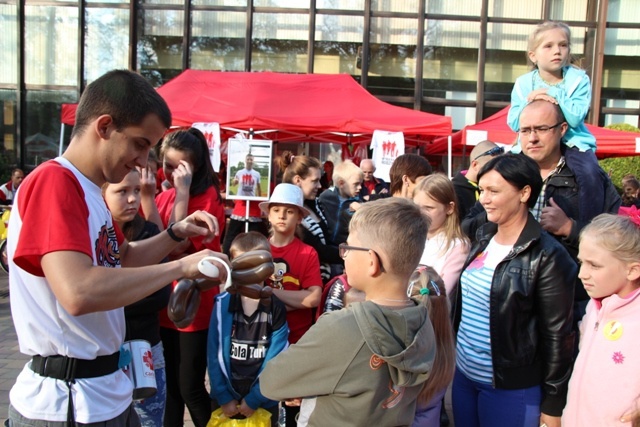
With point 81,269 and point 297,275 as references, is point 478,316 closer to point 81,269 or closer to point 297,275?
point 297,275

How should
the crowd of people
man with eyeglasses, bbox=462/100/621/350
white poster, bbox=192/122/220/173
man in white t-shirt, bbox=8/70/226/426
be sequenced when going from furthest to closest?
white poster, bbox=192/122/220/173
man with eyeglasses, bbox=462/100/621/350
the crowd of people
man in white t-shirt, bbox=8/70/226/426

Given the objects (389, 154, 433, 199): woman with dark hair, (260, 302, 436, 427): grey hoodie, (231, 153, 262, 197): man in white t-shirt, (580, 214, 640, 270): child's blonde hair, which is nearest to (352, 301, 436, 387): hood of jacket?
(260, 302, 436, 427): grey hoodie

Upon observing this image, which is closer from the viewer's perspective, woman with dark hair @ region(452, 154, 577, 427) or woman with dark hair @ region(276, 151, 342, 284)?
woman with dark hair @ region(452, 154, 577, 427)

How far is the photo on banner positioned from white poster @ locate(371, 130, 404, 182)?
1467 millimetres

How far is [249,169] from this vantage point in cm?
695

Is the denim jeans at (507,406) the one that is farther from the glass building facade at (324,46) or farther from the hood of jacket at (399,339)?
the glass building facade at (324,46)

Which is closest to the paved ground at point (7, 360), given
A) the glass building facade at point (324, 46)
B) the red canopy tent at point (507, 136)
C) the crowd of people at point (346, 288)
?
the crowd of people at point (346, 288)

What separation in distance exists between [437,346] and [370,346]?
0.79 meters

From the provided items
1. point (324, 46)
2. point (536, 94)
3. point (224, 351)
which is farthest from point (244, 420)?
point (324, 46)

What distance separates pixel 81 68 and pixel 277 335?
12.2 metres

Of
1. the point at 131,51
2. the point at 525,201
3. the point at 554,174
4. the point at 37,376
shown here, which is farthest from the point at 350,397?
the point at 131,51

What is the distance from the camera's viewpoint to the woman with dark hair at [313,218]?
4270 millimetres

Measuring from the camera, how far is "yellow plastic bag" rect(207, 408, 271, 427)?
10.2 ft

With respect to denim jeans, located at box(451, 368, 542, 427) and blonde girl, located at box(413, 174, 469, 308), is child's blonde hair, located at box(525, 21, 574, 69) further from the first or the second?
denim jeans, located at box(451, 368, 542, 427)
